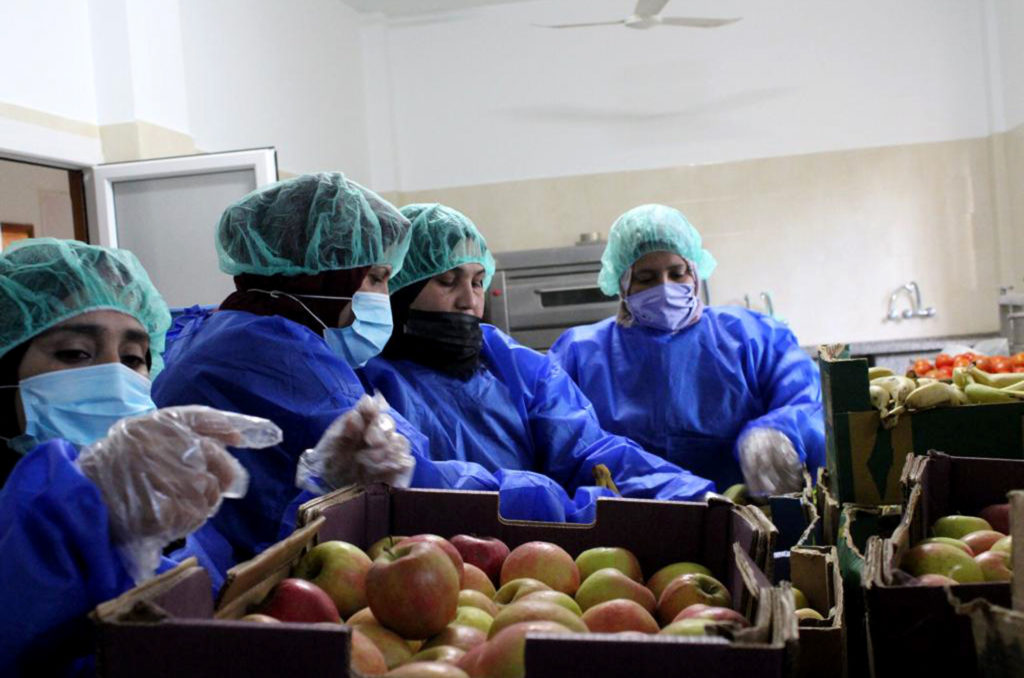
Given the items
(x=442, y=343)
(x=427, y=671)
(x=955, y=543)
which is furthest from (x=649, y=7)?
(x=427, y=671)

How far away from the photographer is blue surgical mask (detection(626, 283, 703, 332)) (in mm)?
3088

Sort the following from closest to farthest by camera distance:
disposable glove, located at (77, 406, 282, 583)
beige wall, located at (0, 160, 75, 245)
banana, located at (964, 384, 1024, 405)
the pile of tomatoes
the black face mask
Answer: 1. disposable glove, located at (77, 406, 282, 583)
2. banana, located at (964, 384, 1024, 405)
3. the black face mask
4. the pile of tomatoes
5. beige wall, located at (0, 160, 75, 245)

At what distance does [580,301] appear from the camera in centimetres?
615

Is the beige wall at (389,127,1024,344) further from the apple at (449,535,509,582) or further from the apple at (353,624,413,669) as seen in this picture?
the apple at (353,624,413,669)

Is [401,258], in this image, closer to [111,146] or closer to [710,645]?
[710,645]

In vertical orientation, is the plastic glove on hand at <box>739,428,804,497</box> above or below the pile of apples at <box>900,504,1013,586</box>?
below

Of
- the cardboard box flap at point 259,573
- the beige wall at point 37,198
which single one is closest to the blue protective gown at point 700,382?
the cardboard box flap at point 259,573

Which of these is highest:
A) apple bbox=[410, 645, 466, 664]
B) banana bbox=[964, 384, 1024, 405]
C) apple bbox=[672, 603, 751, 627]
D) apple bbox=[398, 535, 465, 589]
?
banana bbox=[964, 384, 1024, 405]

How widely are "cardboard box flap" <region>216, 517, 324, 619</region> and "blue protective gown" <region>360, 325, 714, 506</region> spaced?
1207 mm

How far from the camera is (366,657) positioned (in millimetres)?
942

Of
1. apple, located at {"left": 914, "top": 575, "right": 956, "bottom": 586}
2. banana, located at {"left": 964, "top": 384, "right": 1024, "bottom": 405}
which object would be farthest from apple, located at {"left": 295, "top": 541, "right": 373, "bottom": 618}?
banana, located at {"left": 964, "top": 384, "right": 1024, "bottom": 405}

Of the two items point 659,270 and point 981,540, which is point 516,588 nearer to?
point 981,540

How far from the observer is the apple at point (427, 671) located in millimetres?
806

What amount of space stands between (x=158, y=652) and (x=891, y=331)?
6291 millimetres
